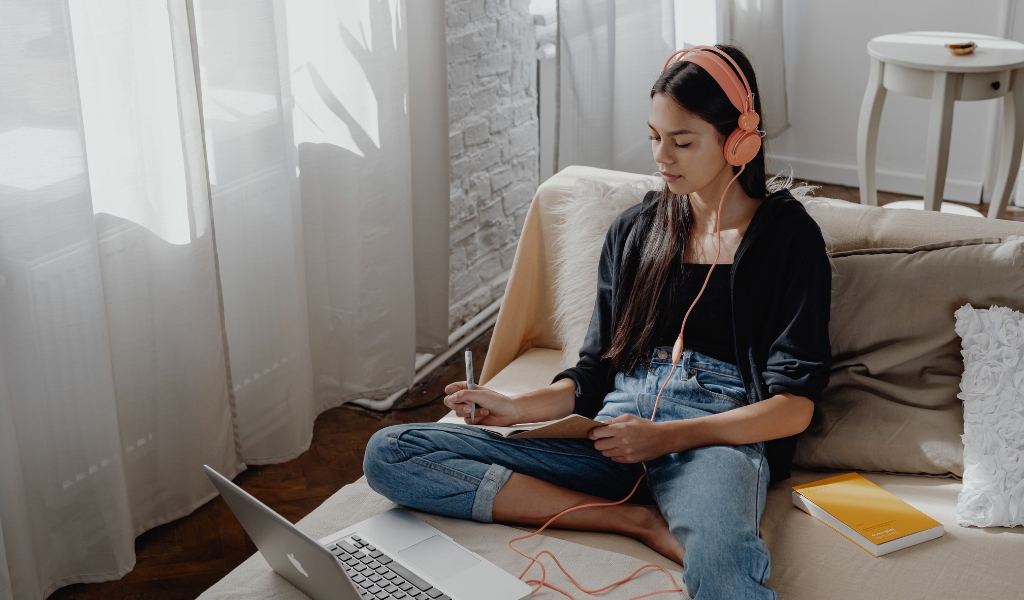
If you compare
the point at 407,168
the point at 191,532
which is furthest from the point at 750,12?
the point at 191,532

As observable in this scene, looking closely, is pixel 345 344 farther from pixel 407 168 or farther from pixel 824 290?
pixel 824 290

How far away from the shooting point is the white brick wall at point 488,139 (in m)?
2.75

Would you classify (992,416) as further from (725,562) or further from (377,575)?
(377,575)

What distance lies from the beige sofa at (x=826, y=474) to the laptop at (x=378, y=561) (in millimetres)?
180

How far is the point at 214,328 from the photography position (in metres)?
1.96

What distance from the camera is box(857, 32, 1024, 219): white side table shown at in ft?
9.85

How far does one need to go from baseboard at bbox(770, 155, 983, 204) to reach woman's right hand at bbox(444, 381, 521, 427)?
8.16 ft

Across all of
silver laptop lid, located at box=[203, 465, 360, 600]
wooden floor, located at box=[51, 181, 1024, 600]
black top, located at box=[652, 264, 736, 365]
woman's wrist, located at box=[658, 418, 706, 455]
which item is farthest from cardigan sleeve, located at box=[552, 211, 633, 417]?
wooden floor, located at box=[51, 181, 1024, 600]

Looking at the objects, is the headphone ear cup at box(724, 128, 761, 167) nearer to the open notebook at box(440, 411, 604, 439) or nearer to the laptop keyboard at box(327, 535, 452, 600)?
the open notebook at box(440, 411, 604, 439)

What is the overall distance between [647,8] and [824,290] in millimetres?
2057

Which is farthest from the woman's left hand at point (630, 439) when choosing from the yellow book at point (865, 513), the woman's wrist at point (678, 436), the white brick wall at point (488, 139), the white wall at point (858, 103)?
the white wall at point (858, 103)

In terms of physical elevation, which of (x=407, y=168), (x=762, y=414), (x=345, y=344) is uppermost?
(x=407, y=168)

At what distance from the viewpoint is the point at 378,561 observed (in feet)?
4.30

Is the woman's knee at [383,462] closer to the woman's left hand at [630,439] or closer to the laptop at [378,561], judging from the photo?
the laptop at [378,561]
